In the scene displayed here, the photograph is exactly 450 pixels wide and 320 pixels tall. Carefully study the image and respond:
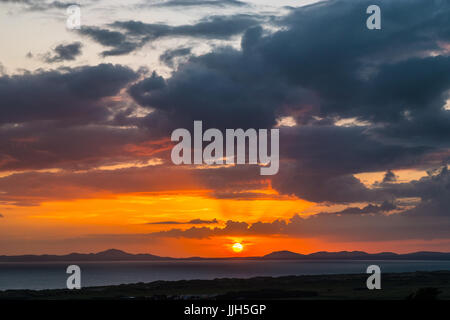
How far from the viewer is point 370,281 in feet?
407
